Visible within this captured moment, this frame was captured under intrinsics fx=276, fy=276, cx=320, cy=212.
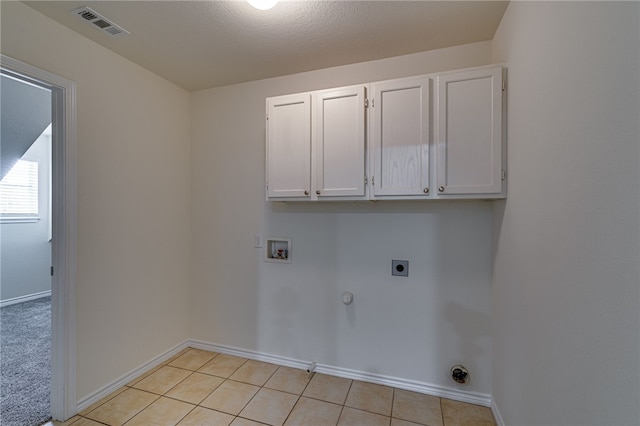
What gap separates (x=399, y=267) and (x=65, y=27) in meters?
2.90

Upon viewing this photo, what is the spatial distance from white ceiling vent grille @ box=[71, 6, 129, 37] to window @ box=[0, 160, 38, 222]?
152 inches

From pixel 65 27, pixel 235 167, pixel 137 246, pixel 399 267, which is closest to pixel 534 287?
pixel 399 267

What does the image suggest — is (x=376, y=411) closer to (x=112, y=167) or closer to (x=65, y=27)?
(x=112, y=167)

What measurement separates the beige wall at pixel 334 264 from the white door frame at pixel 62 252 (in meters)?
1.07

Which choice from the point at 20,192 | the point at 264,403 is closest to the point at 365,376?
the point at 264,403

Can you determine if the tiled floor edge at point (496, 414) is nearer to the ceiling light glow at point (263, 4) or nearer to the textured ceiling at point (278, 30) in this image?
the textured ceiling at point (278, 30)

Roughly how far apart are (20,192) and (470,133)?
6.11 meters

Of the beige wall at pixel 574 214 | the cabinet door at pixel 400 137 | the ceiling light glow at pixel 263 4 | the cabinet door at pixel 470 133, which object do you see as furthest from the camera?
the cabinet door at pixel 400 137

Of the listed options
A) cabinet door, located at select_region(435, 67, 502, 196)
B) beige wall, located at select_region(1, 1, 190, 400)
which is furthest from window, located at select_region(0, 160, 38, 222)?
cabinet door, located at select_region(435, 67, 502, 196)

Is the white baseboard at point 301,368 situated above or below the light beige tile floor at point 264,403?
above

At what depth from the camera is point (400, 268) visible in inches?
86.2

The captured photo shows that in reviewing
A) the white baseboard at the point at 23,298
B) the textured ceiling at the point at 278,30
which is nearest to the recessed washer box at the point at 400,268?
the textured ceiling at the point at 278,30

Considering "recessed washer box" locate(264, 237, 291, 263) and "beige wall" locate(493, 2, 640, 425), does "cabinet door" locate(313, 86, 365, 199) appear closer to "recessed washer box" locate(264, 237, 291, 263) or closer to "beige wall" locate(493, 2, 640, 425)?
"recessed washer box" locate(264, 237, 291, 263)

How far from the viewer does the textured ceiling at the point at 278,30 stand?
1.68 meters
